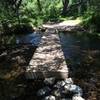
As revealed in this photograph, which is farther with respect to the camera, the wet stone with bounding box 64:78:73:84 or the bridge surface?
the bridge surface

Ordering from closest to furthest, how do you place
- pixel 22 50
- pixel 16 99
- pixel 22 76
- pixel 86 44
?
Result: pixel 16 99, pixel 22 76, pixel 22 50, pixel 86 44

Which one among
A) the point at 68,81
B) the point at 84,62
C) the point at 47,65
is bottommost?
the point at 84,62

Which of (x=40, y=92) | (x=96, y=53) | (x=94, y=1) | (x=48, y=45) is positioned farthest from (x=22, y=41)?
(x=40, y=92)

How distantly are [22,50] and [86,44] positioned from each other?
4.34 meters

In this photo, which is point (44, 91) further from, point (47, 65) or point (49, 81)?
point (47, 65)

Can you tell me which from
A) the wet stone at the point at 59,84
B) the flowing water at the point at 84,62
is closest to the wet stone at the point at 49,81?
the wet stone at the point at 59,84

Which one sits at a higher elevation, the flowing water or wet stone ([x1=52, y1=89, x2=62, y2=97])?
wet stone ([x1=52, y1=89, x2=62, y2=97])

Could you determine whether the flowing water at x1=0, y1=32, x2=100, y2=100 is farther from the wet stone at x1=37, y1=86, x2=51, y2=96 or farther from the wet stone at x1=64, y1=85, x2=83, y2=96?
the wet stone at x1=37, y1=86, x2=51, y2=96

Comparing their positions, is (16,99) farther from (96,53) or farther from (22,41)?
(22,41)

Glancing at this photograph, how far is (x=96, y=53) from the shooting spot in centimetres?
1340

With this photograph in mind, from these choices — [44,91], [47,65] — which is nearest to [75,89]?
[44,91]

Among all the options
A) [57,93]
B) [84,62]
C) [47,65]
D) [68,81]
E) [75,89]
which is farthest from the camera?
[84,62]

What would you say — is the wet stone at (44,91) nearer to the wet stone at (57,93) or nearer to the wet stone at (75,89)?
the wet stone at (57,93)

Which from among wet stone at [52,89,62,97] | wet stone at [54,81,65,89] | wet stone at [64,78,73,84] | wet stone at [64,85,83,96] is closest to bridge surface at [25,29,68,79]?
wet stone at [64,78,73,84]
